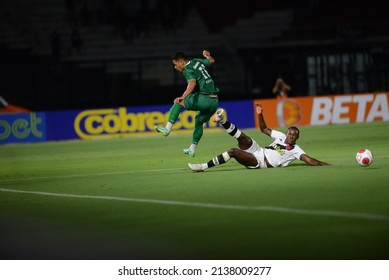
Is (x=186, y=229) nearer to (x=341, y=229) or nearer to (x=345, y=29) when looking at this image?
(x=341, y=229)

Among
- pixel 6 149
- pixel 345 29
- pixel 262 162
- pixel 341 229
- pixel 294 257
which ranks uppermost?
pixel 345 29

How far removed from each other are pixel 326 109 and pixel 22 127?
475 inches

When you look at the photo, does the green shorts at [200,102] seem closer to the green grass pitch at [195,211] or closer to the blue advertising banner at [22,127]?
the green grass pitch at [195,211]

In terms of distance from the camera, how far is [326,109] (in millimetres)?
38125

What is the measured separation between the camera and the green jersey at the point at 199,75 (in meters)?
19.5

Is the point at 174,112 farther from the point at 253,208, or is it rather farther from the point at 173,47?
the point at 173,47

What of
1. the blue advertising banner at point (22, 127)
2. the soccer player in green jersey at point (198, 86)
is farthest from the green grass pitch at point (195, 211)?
the blue advertising banner at point (22, 127)

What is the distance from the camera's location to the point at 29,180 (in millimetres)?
18750

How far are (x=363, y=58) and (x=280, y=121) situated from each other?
20.0 ft

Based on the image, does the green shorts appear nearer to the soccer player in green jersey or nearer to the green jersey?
the soccer player in green jersey

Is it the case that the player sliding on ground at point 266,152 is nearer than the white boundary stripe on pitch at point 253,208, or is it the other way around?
the white boundary stripe on pitch at point 253,208

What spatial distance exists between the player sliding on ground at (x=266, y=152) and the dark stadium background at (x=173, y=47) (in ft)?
71.2

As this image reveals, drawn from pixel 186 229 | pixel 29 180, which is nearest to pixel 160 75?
pixel 29 180

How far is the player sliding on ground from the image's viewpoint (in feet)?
55.7
